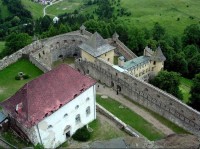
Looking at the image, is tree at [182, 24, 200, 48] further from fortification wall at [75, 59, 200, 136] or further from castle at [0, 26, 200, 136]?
fortification wall at [75, 59, 200, 136]

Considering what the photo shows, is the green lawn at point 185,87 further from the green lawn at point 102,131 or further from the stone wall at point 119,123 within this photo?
the green lawn at point 102,131

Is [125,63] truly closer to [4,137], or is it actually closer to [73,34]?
[73,34]

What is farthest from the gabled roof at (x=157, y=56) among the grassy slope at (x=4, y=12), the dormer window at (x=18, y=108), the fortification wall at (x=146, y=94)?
the grassy slope at (x=4, y=12)

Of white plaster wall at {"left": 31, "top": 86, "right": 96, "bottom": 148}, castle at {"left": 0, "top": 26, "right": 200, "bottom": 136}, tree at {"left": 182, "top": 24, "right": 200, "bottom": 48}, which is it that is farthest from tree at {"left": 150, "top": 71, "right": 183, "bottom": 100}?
tree at {"left": 182, "top": 24, "right": 200, "bottom": 48}

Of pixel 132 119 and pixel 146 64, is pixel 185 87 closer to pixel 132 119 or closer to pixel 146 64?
pixel 146 64

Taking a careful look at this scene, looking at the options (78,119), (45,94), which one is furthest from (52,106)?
(78,119)

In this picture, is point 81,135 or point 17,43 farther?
point 17,43

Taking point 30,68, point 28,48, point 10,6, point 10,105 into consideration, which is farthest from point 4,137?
point 10,6
